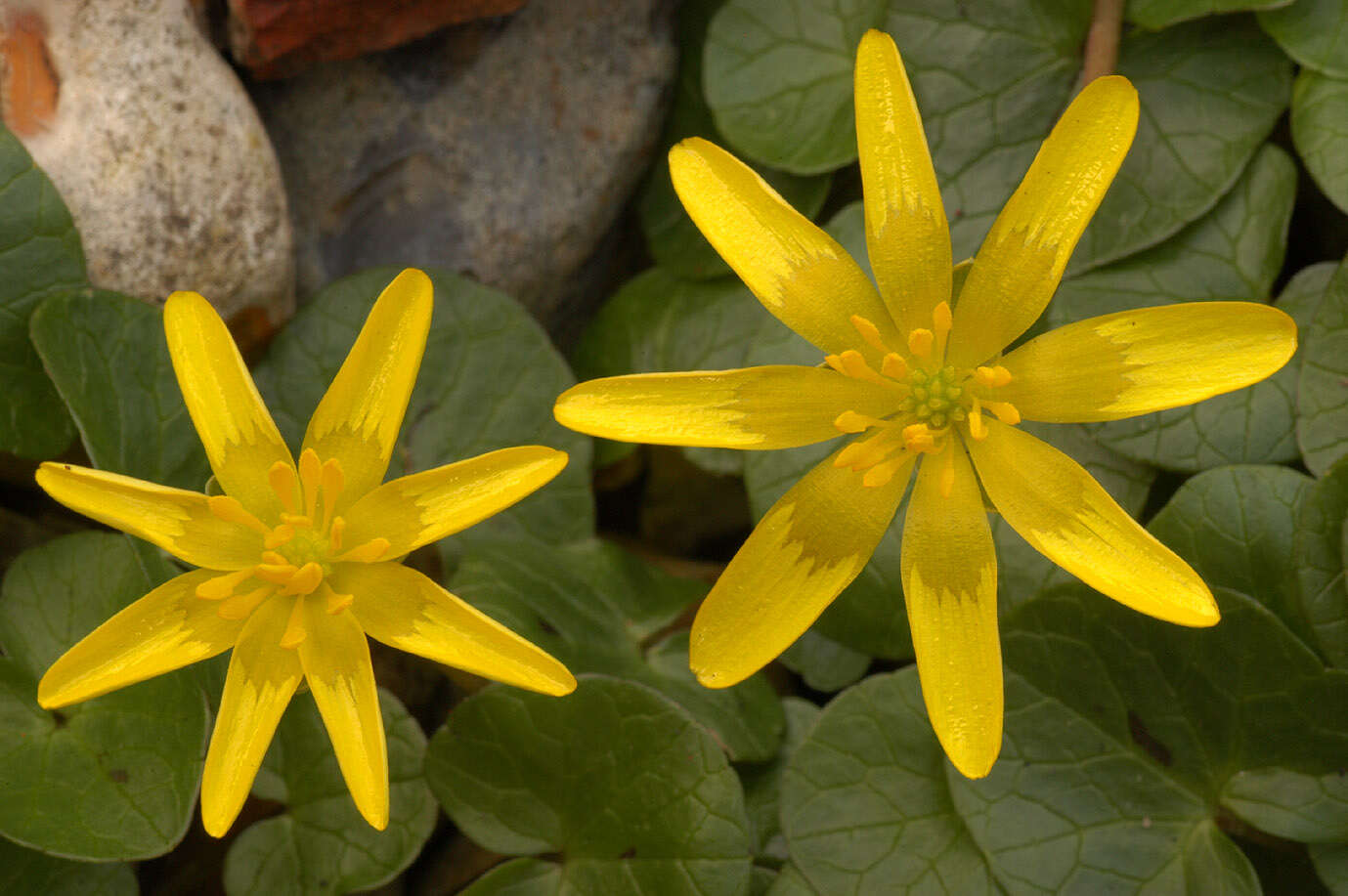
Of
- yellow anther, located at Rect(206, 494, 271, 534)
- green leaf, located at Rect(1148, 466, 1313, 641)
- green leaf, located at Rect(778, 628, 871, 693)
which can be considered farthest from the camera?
green leaf, located at Rect(778, 628, 871, 693)

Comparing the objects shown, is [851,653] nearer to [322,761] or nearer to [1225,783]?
[1225,783]

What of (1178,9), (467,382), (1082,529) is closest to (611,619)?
(467,382)

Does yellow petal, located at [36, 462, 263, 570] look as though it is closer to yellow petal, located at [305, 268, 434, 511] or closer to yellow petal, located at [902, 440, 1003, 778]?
yellow petal, located at [305, 268, 434, 511]

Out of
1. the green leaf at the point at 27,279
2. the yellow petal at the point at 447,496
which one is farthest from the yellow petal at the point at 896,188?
the green leaf at the point at 27,279

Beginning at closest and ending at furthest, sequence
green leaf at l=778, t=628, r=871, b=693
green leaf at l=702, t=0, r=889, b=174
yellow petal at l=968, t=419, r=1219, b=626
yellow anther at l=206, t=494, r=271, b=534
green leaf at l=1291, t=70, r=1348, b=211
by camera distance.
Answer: yellow petal at l=968, t=419, r=1219, b=626 → yellow anther at l=206, t=494, r=271, b=534 → green leaf at l=1291, t=70, r=1348, b=211 → green leaf at l=778, t=628, r=871, b=693 → green leaf at l=702, t=0, r=889, b=174

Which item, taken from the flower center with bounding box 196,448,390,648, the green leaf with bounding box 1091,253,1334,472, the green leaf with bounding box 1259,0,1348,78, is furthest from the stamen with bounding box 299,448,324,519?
the green leaf with bounding box 1259,0,1348,78

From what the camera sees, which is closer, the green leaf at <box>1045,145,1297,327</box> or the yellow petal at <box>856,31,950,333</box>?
the yellow petal at <box>856,31,950,333</box>
